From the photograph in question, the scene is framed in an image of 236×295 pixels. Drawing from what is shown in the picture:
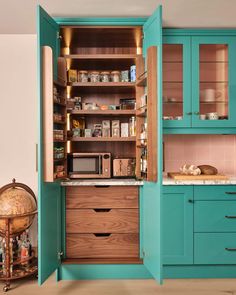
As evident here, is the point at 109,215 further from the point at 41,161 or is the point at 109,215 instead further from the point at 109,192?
the point at 41,161

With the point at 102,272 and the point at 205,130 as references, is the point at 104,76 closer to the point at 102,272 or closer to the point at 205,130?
the point at 205,130

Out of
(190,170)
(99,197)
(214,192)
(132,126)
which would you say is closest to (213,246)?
(214,192)

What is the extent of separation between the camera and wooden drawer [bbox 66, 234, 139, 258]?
3.21 metres

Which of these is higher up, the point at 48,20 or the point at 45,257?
the point at 48,20

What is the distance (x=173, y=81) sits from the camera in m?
3.39

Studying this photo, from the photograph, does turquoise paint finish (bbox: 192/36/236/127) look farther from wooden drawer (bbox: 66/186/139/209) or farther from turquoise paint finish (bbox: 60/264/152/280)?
turquoise paint finish (bbox: 60/264/152/280)

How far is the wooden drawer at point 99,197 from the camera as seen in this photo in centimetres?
322

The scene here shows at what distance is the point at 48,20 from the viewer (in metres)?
2.91

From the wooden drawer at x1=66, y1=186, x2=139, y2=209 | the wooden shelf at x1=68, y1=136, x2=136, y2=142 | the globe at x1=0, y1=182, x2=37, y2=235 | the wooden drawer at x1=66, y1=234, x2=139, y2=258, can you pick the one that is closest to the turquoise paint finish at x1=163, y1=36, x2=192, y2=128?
the wooden shelf at x1=68, y1=136, x2=136, y2=142

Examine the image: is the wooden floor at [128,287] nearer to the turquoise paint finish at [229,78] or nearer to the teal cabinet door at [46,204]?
the teal cabinet door at [46,204]

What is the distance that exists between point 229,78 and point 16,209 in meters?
2.32

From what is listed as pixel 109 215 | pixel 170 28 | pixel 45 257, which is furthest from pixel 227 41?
pixel 45 257

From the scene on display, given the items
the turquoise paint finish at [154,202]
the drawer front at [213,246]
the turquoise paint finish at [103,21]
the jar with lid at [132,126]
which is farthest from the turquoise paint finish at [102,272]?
the turquoise paint finish at [103,21]

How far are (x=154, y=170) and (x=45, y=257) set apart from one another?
1.09 metres
